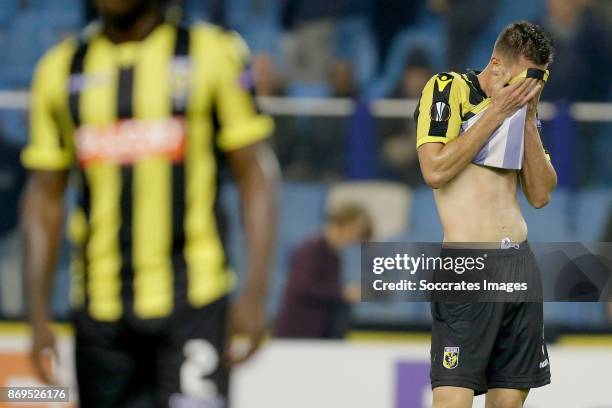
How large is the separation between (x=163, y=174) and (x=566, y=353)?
3243 mm

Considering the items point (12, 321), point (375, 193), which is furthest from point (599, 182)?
point (12, 321)

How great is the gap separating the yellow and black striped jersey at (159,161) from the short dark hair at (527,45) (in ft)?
3.14

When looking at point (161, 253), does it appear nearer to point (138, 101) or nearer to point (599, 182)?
point (138, 101)

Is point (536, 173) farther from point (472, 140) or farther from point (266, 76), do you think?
point (266, 76)

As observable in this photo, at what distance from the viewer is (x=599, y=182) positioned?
244 inches

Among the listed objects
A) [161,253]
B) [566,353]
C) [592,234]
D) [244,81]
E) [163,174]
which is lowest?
[566,353]

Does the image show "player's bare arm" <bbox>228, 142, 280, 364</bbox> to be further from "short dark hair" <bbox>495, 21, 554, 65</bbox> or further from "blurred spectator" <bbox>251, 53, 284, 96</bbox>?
"blurred spectator" <bbox>251, 53, 284, 96</bbox>

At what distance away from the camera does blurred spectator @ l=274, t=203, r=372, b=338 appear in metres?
5.96

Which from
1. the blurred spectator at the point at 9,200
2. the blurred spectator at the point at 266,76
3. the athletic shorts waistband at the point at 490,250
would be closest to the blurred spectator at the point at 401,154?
the blurred spectator at the point at 266,76

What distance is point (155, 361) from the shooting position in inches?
123

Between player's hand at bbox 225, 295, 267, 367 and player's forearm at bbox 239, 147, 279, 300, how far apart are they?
0.02m

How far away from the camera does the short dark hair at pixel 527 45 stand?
12.1 ft

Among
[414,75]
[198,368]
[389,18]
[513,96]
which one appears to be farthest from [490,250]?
[389,18]

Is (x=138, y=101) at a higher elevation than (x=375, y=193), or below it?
higher
